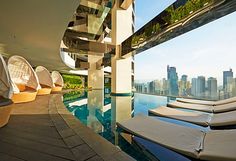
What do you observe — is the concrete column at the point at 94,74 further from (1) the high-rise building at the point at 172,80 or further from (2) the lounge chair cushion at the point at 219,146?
(2) the lounge chair cushion at the point at 219,146

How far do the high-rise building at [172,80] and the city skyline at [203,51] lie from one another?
1.08ft

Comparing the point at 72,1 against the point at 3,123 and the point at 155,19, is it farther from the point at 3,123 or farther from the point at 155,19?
the point at 3,123

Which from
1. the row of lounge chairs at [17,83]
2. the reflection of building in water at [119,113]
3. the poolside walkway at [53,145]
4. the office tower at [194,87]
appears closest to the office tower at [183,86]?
the office tower at [194,87]

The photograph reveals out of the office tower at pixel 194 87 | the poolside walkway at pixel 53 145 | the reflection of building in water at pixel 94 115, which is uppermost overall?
the office tower at pixel 194 87

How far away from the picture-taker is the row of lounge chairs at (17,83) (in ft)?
9.48

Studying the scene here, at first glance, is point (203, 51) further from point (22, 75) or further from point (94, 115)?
point (22, 75)

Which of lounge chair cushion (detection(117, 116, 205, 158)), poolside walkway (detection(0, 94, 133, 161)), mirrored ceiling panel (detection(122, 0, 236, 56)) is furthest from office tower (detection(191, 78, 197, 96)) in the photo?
poolside walkway (detection(0, 94, 133, 161))

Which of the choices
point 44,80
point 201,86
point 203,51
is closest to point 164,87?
point 201,86

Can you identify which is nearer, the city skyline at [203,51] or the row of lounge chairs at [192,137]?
the row of lounge chairs at [192,137]

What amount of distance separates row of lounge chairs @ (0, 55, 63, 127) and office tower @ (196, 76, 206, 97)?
714 centimetres

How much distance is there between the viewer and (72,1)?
14.2 ft

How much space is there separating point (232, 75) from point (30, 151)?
308 inches

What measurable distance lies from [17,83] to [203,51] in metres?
8.41

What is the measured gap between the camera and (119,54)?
10.8m
